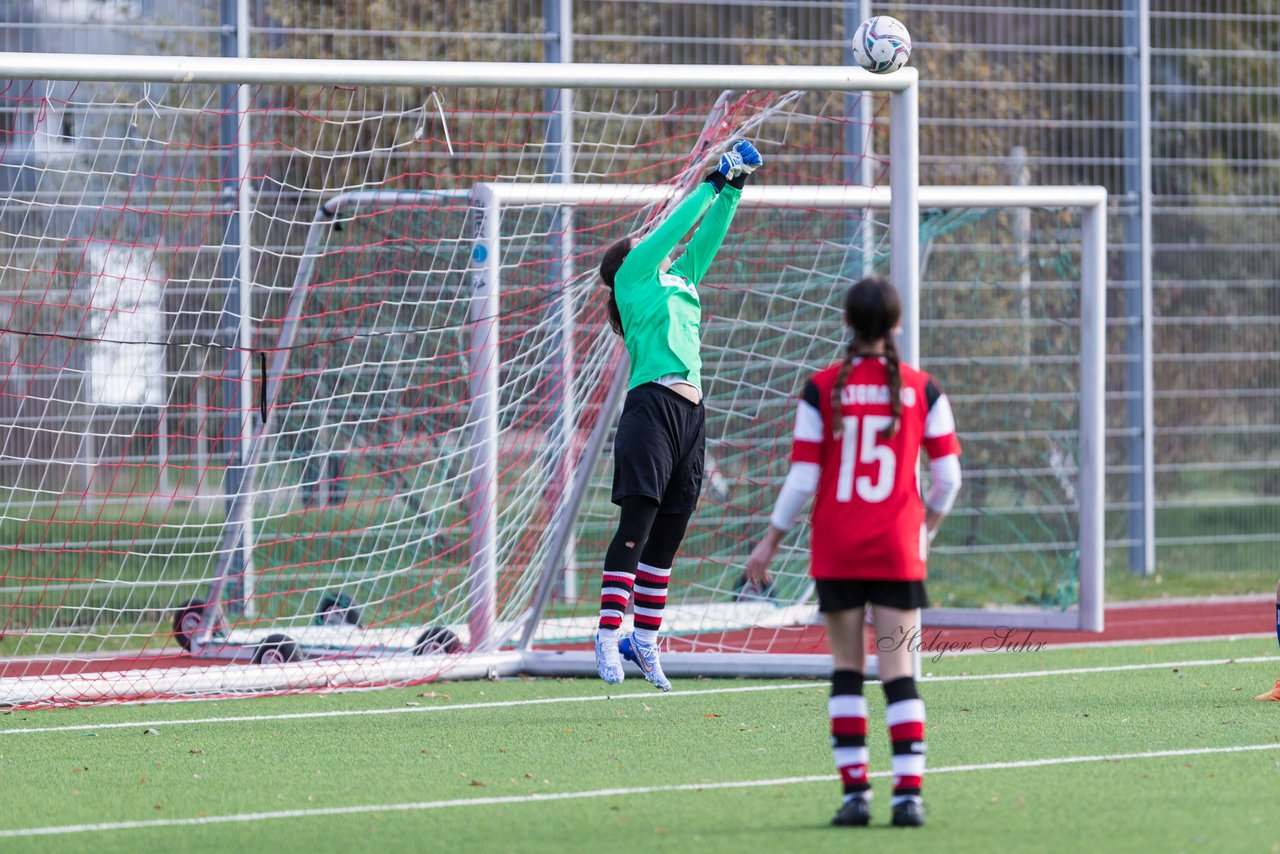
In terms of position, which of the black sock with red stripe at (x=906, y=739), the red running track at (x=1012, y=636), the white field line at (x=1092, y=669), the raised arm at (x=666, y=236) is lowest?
the red running track at (x=1012, y=636)

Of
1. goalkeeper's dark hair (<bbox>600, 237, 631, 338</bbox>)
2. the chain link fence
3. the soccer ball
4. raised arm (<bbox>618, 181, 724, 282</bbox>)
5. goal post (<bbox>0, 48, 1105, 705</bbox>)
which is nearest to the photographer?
raised arm (<bbox>618, 181, 724, 282</bbox>)

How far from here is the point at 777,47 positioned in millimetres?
12312

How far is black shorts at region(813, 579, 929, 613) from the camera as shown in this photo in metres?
4.90

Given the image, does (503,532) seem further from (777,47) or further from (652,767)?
(777,47)

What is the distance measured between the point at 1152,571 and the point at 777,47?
4790 mm

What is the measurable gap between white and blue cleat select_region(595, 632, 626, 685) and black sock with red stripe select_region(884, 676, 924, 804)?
235 cm

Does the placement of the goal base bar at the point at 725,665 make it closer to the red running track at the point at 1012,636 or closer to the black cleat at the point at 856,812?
the red running track at the point at 1012,636

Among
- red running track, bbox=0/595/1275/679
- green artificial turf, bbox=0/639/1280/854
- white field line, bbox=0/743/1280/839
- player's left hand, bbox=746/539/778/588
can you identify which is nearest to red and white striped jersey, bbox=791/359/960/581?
player's left hand, bbox=746/539/778/588

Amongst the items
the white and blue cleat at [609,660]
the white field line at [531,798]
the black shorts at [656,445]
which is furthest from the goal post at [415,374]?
the white field line at [531,798]

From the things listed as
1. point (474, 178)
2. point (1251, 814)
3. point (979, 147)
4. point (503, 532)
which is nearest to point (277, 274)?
point (474, 178)

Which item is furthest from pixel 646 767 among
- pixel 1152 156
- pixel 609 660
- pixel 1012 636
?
pixel 1152 156

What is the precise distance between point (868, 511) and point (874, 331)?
522 millimetres

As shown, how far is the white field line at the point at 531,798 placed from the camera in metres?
5.20

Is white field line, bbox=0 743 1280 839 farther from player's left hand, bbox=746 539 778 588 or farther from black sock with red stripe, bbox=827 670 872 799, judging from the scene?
player's left hand, bbox=746 539 778 588
